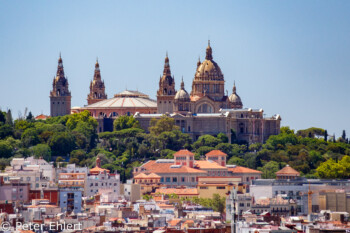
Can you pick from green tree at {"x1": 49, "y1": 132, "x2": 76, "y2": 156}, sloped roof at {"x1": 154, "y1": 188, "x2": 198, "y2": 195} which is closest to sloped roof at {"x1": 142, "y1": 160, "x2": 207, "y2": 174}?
sloped roof at {"x1": 154, "y1": 188, "x2": 198, "y2": 195}

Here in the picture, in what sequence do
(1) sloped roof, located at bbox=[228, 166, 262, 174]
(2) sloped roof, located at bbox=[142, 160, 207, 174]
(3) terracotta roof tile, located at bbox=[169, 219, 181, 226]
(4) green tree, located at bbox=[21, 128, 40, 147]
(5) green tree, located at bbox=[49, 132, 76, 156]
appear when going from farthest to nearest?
(4) green tree, located at bbox=[21, 128, 40, 147] < (5) green tree, located at bbox=[49, 132, 76, 156] < (1) sloped roof, located at bbox=[228, 166, 262, 174] < (2) sloped roof, located at bbox=[142, 160, 207, 174] < (3) terracotta roof tile, located at bbox=[169, 219, 181, 226]

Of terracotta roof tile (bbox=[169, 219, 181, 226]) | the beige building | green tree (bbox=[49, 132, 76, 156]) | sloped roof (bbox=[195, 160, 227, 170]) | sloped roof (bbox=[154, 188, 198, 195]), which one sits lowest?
terracotta roof tile (bbox=[169, 219, 181, 226])

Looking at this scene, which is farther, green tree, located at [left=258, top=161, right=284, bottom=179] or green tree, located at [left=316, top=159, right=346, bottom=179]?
green tree, located at [left=258, top=161, right=284, bottom=179]

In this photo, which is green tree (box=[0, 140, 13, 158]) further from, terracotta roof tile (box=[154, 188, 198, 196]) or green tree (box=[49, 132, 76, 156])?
terracotta roof tile (box=[154, 188, 198, 196])

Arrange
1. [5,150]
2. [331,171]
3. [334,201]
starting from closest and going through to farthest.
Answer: [334,201]
[331,171]
[5,150]

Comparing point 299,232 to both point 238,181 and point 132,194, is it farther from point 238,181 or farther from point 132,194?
point 238,181

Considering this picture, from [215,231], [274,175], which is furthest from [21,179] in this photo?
[274,175]

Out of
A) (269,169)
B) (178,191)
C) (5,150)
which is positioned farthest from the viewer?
(269,169)

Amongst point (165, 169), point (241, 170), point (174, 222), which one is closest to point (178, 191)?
point (165, 169)

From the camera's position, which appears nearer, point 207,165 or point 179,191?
point 179,191

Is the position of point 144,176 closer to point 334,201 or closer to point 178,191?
point 178,191

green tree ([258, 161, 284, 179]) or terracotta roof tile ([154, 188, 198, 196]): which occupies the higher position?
green tree ([258, 161, 284, 179])

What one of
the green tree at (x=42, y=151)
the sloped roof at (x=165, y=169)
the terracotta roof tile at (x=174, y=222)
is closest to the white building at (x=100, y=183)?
the sloped roof at (x=165, y=169)

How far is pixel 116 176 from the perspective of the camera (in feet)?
520
